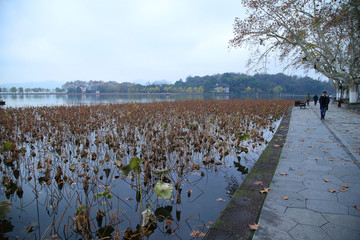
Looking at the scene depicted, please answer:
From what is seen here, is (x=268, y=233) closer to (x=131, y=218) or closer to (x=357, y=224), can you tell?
(x=357, y=224)

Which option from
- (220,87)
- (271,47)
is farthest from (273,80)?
(271,47)

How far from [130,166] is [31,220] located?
1.49 m

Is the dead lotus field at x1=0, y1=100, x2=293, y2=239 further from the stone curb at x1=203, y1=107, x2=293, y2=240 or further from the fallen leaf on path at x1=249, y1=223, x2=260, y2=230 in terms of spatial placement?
the fallen leaf on path at x1=249, y1=223, x2=260, y2=230

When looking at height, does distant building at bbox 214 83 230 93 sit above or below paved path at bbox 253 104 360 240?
above

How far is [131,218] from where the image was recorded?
9.16 feet

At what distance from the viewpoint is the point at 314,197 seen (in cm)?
282

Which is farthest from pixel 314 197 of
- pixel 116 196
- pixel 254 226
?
pixel 116 196

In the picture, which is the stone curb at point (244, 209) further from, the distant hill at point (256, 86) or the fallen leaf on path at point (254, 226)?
the distant hill at point (256, 86)

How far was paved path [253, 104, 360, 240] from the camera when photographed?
213cm

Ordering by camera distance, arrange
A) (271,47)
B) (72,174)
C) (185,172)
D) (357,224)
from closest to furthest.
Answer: (357,224)
(72,174)
(185,172)
(271,47)

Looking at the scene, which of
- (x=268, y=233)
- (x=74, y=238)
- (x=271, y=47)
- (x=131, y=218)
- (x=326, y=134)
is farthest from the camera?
(x=271, y=47)

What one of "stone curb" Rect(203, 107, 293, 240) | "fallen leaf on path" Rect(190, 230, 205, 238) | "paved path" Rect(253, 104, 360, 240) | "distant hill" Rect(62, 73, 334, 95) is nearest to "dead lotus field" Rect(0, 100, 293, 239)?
"fallen leaf on path" Rect(190, 230, 205, 238)

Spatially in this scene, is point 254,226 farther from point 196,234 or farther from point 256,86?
point 256,86

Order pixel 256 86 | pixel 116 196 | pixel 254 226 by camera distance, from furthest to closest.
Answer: pixel 256 86 < pixel 116 196 < pixel 254 226
